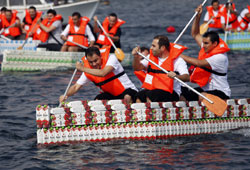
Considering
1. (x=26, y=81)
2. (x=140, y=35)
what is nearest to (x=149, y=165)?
(x=26, y=81)

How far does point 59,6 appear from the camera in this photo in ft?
96.1

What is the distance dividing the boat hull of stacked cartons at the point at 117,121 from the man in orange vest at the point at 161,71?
13.3 inches

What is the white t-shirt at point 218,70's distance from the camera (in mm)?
10406

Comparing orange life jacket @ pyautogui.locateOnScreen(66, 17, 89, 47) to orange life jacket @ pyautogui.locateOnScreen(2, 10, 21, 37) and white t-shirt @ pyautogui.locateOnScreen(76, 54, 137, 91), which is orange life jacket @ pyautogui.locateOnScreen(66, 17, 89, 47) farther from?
white t-shirt @ pyautogui.locateOnScreen(76, 54, 137, 91)

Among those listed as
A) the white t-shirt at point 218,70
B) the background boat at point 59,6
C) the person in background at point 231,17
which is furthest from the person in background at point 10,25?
the white t-shirt at point 218,70

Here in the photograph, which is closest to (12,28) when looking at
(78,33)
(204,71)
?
(78,33)

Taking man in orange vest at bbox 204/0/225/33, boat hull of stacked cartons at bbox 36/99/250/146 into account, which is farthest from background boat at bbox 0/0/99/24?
boat hull of stacked cartons at bbox 36/99/250/146

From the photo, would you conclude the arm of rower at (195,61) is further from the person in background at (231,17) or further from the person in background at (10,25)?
the person in background at (10,25)

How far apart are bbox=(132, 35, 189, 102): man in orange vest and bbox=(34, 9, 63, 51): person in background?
31.0ft

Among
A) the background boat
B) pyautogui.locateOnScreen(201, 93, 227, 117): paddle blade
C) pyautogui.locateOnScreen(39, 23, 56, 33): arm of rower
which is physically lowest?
pyautogui.locateOnScreen(201, 93, 227, 117): paddle blade

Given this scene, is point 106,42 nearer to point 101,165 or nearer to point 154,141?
point 154,141

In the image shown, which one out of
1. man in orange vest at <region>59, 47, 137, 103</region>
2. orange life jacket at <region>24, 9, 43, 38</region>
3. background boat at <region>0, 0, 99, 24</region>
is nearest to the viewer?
man in orange vest at <region>59, 47, 137, 103</region>

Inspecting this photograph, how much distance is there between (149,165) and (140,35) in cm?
2253

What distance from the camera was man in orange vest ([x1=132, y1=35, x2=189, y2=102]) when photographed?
981 cm
